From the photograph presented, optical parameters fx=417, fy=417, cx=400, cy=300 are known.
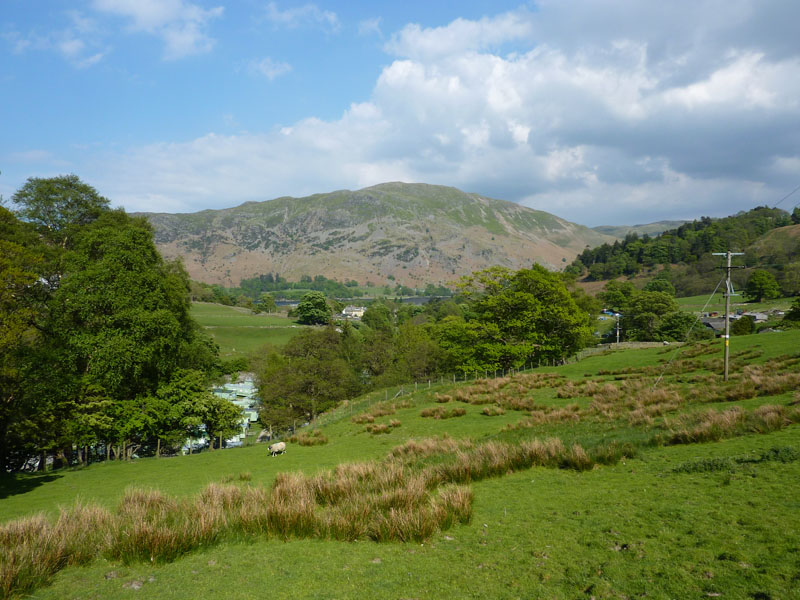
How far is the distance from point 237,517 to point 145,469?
45.5 ft

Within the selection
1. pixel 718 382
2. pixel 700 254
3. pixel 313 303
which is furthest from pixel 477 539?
pixel 700 254

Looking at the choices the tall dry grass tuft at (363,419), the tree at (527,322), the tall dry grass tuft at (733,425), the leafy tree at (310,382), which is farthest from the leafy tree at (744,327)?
the tall dry grass tuft at (733,425)

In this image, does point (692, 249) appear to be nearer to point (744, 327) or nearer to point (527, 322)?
point (744, 327)

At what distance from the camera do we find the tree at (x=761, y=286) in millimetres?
98375

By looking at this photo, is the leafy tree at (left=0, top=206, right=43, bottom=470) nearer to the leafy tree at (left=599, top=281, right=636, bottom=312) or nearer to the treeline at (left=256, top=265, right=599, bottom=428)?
the treeline at (left=256, top=265, right=599, bottom=428)

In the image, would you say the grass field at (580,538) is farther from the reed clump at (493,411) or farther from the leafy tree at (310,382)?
the leafy tree at (310,382)

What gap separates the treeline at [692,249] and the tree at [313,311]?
390 feet

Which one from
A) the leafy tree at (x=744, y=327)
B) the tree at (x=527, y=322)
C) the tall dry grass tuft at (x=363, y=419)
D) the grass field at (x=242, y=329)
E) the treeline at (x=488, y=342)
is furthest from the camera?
the grass field at (x=242, y=329)

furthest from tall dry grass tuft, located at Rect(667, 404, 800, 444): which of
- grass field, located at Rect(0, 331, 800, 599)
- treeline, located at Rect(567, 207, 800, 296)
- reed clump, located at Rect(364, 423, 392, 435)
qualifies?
treeline, located at Rect(567, 207, 800, 296)

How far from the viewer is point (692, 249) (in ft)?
557

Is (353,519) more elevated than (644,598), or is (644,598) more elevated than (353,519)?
(644,598)

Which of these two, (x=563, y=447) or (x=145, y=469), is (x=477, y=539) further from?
(x=145, y=469)

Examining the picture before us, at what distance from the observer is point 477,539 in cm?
696

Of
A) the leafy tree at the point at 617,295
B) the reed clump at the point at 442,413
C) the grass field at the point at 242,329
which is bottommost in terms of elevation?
the grass field at the point at 242,329
